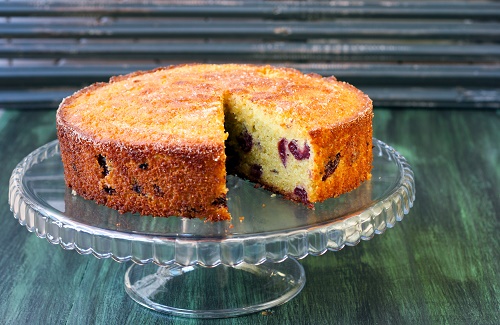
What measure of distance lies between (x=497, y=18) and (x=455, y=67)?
0.33m

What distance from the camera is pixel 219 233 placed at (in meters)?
2.09

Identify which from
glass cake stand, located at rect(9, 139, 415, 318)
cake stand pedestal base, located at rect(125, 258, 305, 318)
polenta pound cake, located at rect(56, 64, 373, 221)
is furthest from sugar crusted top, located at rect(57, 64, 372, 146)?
cake stand pedestal base, located at rect(125, 258, 305, 318)

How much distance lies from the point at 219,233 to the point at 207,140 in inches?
10.4

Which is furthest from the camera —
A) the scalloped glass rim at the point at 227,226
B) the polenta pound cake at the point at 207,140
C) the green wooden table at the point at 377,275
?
the green wooden table at the point at 377,275

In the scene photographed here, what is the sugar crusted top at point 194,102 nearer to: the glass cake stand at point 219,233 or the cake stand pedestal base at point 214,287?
the glass cake stand at point 219,233

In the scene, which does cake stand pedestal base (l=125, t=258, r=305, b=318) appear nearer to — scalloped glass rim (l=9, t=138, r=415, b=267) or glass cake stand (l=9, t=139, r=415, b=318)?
glass cake stand (l=9, t=139, r=415, b=318)

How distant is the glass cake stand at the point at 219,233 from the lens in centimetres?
205

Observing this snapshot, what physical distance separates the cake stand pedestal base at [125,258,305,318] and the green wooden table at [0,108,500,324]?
0.11 feet

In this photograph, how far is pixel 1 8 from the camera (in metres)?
4.05

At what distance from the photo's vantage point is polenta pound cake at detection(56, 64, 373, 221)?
85.8 inches

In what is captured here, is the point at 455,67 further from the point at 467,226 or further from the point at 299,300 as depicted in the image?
the point at 299,300

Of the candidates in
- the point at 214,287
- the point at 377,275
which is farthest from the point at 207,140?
the point at 377,275

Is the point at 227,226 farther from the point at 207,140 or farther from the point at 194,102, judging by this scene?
the point at 194,102

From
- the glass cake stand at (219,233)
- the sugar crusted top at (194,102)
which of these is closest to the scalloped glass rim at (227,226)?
the glass cake stand at (219,233)
